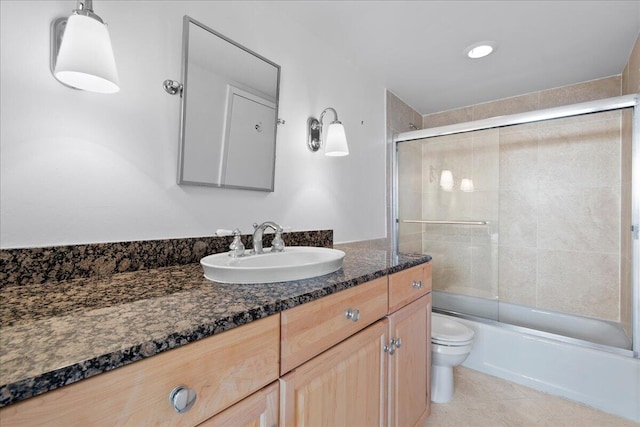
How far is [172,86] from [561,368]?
2.56 meters

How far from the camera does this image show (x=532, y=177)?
101 inches

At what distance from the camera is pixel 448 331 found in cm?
190

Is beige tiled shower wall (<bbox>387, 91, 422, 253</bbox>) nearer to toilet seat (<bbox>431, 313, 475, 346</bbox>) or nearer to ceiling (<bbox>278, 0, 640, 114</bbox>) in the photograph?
ceiling (<bbox>278, 0, 640, 114</bbox>)

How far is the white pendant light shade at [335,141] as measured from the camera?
5.43 ft

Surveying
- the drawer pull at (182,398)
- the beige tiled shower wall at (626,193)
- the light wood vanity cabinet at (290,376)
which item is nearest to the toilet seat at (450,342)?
the light wood vanity cabinet at (290,376)

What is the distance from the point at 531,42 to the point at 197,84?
1.95m

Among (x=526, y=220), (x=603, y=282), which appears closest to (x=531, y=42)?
(x=526, y=220)

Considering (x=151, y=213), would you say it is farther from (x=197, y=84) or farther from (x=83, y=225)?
(x=197, y=84)

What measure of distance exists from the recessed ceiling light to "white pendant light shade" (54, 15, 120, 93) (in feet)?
6.37

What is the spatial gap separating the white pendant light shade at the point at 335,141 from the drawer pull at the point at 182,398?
133 centimetres

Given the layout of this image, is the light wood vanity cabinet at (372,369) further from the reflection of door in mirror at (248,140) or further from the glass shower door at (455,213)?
the glass shower door at (455,213)

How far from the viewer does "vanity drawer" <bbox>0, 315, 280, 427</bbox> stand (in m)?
Result: 0.41

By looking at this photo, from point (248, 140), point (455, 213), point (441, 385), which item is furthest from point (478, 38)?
point (441, 385)

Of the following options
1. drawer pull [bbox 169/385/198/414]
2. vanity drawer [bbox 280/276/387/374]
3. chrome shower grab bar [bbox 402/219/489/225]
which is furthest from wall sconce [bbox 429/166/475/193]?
drawer pull [bbox 169/385/198/414]
